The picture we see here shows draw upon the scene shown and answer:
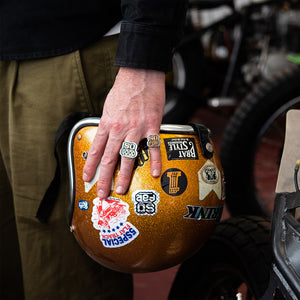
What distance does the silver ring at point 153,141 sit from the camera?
0.63m

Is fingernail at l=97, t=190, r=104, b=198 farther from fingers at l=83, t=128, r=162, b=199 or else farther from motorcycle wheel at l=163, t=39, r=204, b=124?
motorcycle wheel at l=163, t=39, r=204, b=124

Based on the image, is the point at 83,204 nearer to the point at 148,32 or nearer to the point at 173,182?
the point at 173,182

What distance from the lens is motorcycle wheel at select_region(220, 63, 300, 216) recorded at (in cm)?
141

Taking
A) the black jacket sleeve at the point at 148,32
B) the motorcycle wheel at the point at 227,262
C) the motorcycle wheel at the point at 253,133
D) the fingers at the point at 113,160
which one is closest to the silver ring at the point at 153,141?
the fingers at the point at 113,160

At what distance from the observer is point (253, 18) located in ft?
8.27

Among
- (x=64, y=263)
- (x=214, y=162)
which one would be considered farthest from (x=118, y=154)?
(x=64, y=263)

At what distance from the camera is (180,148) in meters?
0.67

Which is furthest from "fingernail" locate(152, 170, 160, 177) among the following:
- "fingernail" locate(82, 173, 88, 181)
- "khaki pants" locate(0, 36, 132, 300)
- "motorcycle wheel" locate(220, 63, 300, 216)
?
"motorcycle wheel" locate(220, 63, 300, 216)

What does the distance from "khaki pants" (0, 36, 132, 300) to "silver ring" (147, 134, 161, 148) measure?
20 centimetres

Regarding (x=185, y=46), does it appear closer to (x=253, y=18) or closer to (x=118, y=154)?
(x=253, y=18)

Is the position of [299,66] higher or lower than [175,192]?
higher

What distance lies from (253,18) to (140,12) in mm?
2123

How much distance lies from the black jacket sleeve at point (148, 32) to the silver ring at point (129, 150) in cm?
13

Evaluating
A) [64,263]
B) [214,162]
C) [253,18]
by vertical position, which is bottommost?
[64,263]
